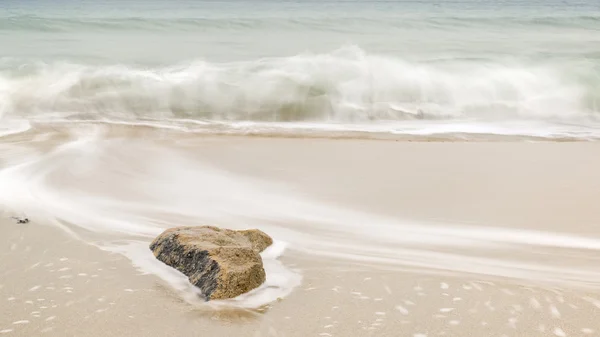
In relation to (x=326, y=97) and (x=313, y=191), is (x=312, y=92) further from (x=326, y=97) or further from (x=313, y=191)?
(x=313, y=191)

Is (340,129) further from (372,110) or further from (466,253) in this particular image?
(466,253)

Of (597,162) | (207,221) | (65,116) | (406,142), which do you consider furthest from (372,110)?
(207,221)

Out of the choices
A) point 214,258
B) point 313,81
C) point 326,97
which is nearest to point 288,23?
point 313,81

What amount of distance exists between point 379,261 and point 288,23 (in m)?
14.4

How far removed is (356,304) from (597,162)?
2.99m

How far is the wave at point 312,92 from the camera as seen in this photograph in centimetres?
664

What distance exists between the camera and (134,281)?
104 inches

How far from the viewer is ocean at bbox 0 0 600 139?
20.7ft

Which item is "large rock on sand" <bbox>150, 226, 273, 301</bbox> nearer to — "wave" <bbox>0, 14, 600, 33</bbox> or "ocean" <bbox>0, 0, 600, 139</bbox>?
"ocean" <bbox>0, 0, 600, 139</bbox>

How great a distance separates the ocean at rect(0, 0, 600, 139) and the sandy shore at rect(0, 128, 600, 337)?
5.16ft

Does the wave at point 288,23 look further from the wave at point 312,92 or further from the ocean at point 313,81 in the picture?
the wave at point 312,92

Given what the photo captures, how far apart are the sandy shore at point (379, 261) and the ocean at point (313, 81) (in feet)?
5.16

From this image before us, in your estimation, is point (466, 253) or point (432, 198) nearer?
point (466, 253)

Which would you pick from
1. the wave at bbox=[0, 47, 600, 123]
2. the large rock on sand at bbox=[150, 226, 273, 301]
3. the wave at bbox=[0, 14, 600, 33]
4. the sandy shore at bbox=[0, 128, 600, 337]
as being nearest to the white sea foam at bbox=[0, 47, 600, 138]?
the wave at bbox=[0, 47, 600, 123]
